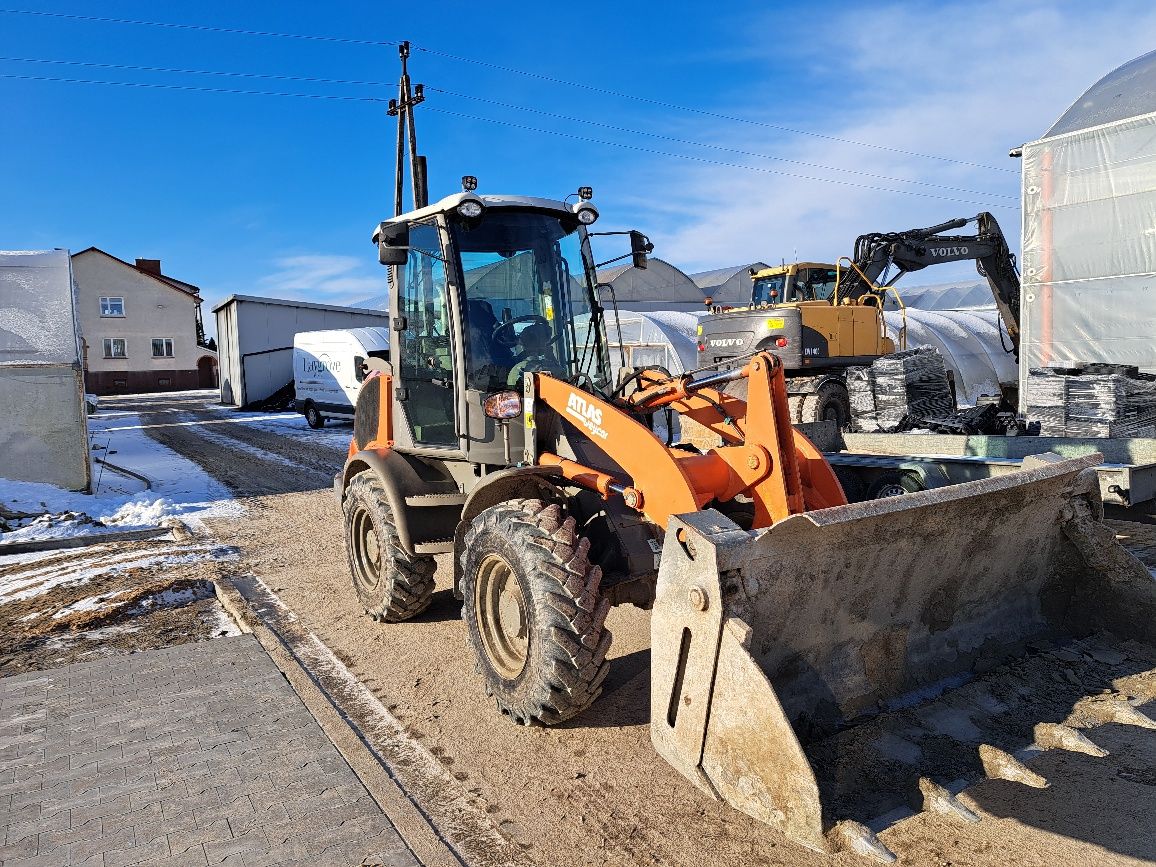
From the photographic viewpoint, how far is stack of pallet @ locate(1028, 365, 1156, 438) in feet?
25.4

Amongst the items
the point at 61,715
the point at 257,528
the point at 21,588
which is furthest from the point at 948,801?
the point at 257,528

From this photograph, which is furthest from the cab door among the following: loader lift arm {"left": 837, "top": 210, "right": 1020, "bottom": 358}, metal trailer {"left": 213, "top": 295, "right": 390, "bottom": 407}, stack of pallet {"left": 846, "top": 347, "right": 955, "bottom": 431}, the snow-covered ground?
metal trailer {"left": 213, "top": 295, "right": 390, "bottom": 407}

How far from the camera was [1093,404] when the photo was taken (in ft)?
25.9

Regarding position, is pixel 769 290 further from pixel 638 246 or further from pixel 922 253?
pixel 638 246

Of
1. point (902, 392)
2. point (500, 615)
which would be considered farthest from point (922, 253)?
point (500, 615)

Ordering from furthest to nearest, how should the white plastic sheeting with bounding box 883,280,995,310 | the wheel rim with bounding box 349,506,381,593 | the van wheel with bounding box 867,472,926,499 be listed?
the white plastic sheeting with bounding box 883,280,995,310, the van wheel with bounding box 867,472,926,499, the wheel rim with bounding box 349,506,381,593

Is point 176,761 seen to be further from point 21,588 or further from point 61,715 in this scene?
point 21,588

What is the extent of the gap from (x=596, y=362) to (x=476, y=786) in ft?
8.83

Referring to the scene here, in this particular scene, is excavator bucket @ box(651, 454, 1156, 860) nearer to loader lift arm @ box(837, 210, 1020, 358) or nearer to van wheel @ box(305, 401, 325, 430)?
loader lift arm @ box(837, 210, 1020, 358)

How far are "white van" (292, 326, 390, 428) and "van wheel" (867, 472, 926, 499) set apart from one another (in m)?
14.6

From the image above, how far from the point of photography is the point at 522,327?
4930mm

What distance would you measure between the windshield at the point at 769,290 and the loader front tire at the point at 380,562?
429 inches

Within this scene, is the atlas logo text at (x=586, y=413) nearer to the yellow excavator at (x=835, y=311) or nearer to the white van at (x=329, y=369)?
the yellow excavator at (x=835, y=311)

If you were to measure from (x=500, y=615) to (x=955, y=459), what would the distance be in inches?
174
